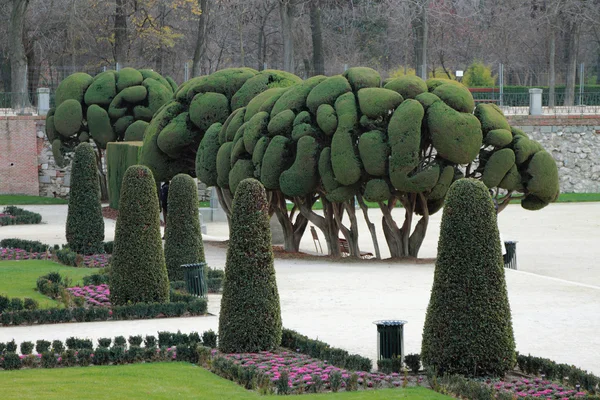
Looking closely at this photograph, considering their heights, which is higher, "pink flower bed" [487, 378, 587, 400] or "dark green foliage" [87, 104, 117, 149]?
"dark green foliage" [87, 104, 117, 149]

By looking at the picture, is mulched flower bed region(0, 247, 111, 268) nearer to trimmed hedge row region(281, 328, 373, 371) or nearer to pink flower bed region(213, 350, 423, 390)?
trimmed hedge row region(281, 328, 373, 371)

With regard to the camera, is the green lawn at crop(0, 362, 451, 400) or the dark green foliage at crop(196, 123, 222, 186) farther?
the dark green foliage at crop(196, 123, 222, 186)

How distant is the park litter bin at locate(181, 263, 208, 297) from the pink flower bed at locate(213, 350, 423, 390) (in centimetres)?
452

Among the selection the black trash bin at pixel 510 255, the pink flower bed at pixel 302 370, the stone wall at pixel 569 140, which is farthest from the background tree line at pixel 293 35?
the pink flower bed at pixel 302 370

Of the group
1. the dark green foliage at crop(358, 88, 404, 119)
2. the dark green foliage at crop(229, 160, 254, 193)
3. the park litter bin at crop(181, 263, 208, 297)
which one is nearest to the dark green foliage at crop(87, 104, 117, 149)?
the dark green foliage at crop(229, 160, 254, 193)

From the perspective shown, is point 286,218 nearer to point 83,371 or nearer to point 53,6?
point 83,371

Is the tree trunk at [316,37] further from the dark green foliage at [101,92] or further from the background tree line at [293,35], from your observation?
the dark green foliage at [101,92]

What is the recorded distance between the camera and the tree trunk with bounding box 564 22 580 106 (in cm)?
4516

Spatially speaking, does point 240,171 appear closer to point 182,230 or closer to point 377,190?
point 377,190

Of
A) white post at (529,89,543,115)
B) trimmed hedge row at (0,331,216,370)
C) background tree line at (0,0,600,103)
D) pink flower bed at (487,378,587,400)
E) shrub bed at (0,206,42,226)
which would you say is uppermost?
background tree line at (0,0,600,103)

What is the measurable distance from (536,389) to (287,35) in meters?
36.1

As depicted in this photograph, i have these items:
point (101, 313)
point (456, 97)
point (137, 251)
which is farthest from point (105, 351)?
point (456, 97)

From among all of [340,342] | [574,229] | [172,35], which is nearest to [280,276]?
[340,342]

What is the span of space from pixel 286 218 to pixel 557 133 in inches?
723
